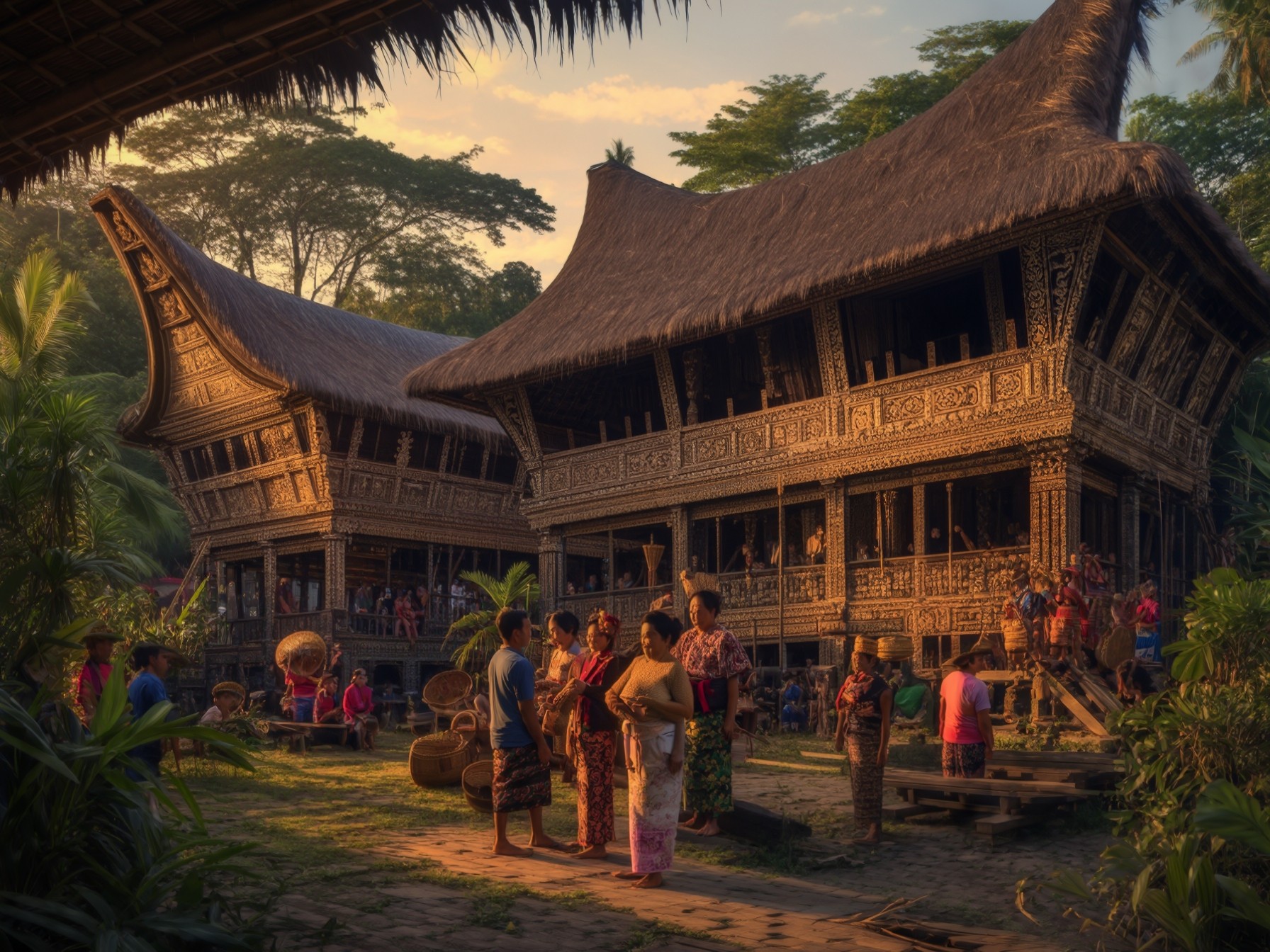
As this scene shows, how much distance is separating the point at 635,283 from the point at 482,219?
79.2 ft

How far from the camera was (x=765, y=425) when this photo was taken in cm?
1944

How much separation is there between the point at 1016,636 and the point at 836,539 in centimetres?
455

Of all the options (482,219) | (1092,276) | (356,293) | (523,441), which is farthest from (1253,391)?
(356,293)

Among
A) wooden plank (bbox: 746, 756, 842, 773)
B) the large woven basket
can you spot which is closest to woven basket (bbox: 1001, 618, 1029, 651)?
wooden plank (bbox: 746, 756, 842, 773)

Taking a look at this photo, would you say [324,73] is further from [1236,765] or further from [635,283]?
[635,283]

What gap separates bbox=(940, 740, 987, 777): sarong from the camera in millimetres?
9641

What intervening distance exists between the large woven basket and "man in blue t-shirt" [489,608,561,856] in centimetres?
891

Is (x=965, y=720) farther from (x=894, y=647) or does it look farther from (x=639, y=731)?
(x=894, y=647)

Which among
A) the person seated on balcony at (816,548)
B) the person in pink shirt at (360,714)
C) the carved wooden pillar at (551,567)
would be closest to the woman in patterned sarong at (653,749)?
the person in pink shirt at (360,714)

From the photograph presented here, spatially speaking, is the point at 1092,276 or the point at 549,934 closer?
the point at 549,934

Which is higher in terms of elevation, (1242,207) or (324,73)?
(1242,207)

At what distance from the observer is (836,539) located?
61.4 ft

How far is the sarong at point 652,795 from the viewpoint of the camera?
22.5 feet

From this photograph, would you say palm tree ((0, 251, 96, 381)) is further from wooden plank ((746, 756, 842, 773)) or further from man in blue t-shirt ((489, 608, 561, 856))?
man in blue t-shirt ((489, 608, 561, 856))
